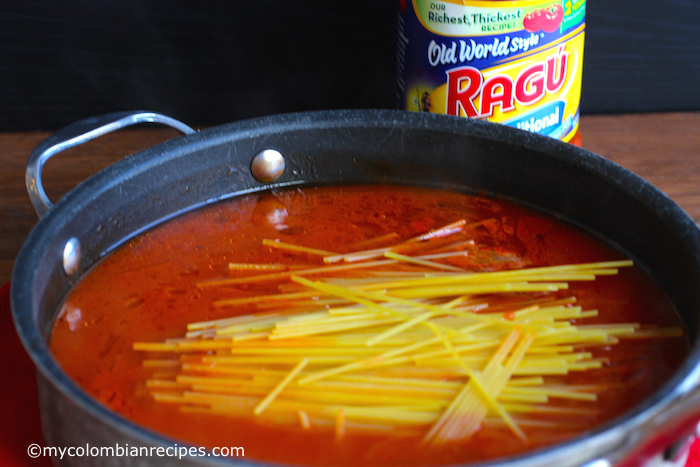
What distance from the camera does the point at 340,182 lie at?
1.10 metres

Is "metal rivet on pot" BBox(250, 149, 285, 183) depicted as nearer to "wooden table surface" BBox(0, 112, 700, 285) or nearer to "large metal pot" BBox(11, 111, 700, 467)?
"large metal pot" BBox(11, 111, 700, 467)

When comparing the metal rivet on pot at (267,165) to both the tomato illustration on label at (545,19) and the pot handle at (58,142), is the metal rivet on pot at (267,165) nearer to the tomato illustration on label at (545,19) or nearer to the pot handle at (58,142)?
the pot handle at (58,142)

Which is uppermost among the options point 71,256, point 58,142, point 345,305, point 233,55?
point 233,55

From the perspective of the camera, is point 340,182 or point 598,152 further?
point 598,152

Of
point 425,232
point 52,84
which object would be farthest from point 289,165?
point 52,84

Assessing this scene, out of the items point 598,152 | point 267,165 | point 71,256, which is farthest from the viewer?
point 598,152

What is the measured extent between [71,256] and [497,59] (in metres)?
0.73

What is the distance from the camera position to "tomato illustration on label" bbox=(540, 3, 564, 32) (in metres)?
1.05

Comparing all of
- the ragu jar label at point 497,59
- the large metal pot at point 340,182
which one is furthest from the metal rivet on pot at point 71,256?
the ragu jar label at point 497,59

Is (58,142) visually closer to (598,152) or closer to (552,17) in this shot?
(552,17)

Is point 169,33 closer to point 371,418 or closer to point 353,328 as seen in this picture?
point 353,328

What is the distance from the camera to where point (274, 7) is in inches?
56.2

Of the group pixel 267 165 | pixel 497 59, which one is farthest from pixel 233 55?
pixel 497 59

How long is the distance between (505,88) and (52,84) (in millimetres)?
1008
